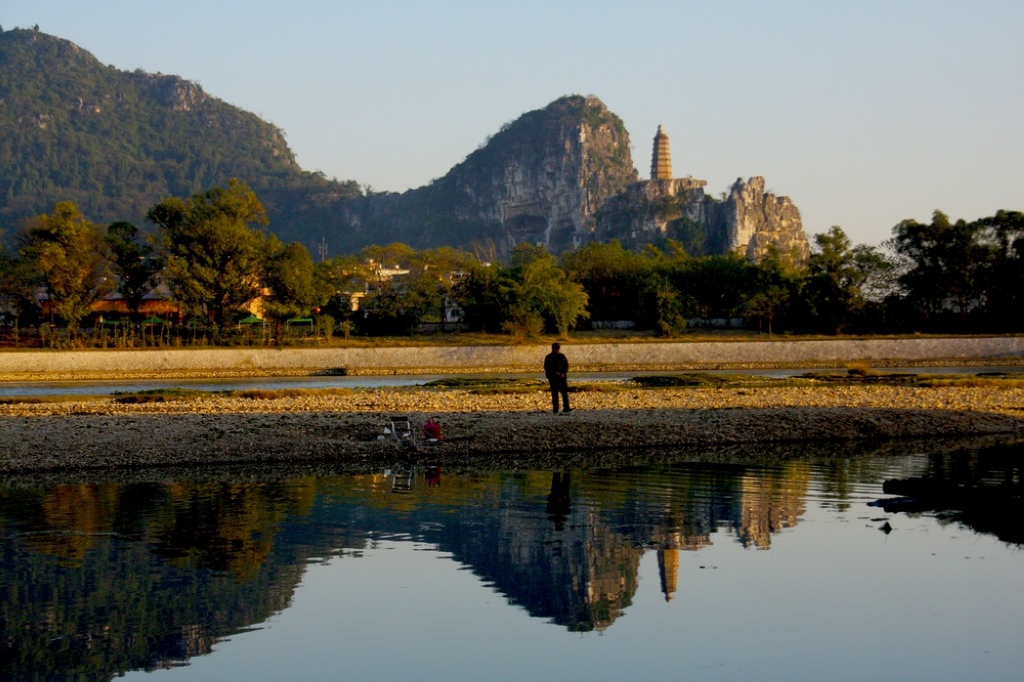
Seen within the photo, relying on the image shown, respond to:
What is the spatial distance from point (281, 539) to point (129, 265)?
2807 inches

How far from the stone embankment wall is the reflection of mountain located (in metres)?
42.0

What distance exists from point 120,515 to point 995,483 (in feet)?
48.3

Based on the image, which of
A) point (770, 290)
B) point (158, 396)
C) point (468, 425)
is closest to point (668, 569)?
point (468, 425)

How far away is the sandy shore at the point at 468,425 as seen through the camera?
82.2ft

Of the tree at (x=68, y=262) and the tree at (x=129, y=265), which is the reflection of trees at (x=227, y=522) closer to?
the tree at (x=68, y=262)

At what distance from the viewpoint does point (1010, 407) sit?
109 feet

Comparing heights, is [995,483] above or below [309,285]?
below

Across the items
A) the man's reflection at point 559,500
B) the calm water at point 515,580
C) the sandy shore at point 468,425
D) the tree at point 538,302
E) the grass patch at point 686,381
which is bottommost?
the calm water at point 515,580

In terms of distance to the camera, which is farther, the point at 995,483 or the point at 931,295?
the point at 931,295

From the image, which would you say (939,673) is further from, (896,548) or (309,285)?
(309,285)

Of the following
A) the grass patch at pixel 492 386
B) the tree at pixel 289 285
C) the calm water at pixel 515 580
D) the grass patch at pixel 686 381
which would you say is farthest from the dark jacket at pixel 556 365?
the tree at pixel 289 285

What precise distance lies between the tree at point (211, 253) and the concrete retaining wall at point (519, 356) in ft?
34.5

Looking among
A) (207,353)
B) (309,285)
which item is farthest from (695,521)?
(309,285)

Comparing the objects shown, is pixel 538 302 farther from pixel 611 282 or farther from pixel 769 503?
pixel 769 503
